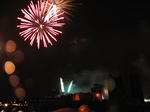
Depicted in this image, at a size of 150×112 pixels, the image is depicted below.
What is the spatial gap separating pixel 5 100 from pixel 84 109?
4295 inches

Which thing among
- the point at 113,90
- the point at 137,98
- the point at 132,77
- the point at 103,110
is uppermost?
the point at 132,77

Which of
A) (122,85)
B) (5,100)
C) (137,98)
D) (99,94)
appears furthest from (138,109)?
(5,100)

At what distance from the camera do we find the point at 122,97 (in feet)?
137

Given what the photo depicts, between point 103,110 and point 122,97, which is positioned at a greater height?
point 122,97

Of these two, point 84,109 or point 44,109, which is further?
point 44,109

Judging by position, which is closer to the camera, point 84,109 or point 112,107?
point 84,109

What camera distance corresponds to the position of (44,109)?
3928 centimetres

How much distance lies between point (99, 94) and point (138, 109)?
34.5 m

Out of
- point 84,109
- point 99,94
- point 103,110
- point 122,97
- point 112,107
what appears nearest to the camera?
point 84,109

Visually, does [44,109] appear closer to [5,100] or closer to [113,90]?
[113,90]

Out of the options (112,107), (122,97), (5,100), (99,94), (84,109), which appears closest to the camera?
(84,109)

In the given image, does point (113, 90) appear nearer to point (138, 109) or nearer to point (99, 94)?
point (138, 109)

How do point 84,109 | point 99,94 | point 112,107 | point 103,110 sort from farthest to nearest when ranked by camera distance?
point 99,94, point 103,110, point 112,107, point 84,109

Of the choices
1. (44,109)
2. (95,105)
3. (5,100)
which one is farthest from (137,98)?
(5,100)
